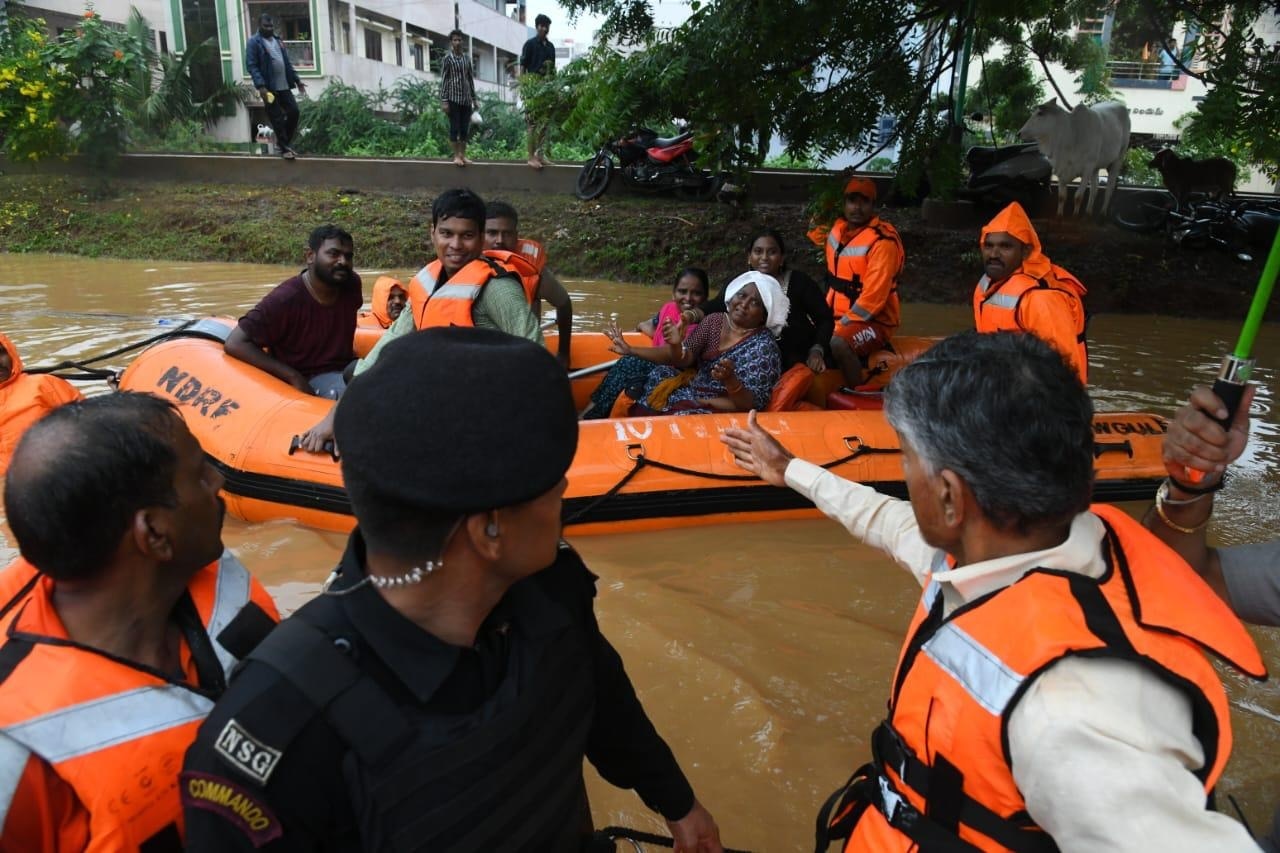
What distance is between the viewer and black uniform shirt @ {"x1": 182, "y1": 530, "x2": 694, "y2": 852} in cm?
92

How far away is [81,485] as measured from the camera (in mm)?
Answer: 1189

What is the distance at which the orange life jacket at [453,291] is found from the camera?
3.49 meters

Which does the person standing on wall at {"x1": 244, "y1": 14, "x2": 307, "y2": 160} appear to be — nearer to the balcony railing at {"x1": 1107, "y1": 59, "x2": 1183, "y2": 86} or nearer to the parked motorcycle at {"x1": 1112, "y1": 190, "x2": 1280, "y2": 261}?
the parked motorcycle at {"x1": 1112, "y1": 190, "x2": 1280, "y2": 261}

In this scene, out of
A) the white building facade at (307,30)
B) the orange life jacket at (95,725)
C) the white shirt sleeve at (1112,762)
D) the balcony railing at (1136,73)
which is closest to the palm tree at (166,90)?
the white building facade at (307,30)

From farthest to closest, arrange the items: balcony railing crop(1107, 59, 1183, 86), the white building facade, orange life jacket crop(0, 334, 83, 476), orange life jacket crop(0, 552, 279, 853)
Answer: balcony railing crop(1107, 59, 1183, 86)
the white building facade
orange life jacket crop(0, 334, 83, 476)
orange life jacket crop(0, 552, 279, 853)

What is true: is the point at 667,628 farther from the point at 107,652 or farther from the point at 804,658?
the point at 107,652

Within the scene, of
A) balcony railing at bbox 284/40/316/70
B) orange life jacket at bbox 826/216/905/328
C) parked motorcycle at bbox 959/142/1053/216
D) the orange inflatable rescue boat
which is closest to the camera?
the orange inflatable rescue boat

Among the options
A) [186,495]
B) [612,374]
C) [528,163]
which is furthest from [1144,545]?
[528,163]

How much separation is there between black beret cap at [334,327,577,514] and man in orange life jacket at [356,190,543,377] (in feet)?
8.25

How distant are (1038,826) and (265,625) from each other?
3.60 ft

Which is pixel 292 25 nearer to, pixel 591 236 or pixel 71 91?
pixel 71 91

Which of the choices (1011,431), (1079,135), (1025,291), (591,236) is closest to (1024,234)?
(1025,291)

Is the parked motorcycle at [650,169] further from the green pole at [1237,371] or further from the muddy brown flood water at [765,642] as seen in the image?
the green pole at [1237,371]

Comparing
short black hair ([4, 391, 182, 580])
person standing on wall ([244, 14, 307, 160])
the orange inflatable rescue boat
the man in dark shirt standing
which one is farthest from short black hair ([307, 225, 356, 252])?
person standing on wall ([244, 14, 307, 160])
